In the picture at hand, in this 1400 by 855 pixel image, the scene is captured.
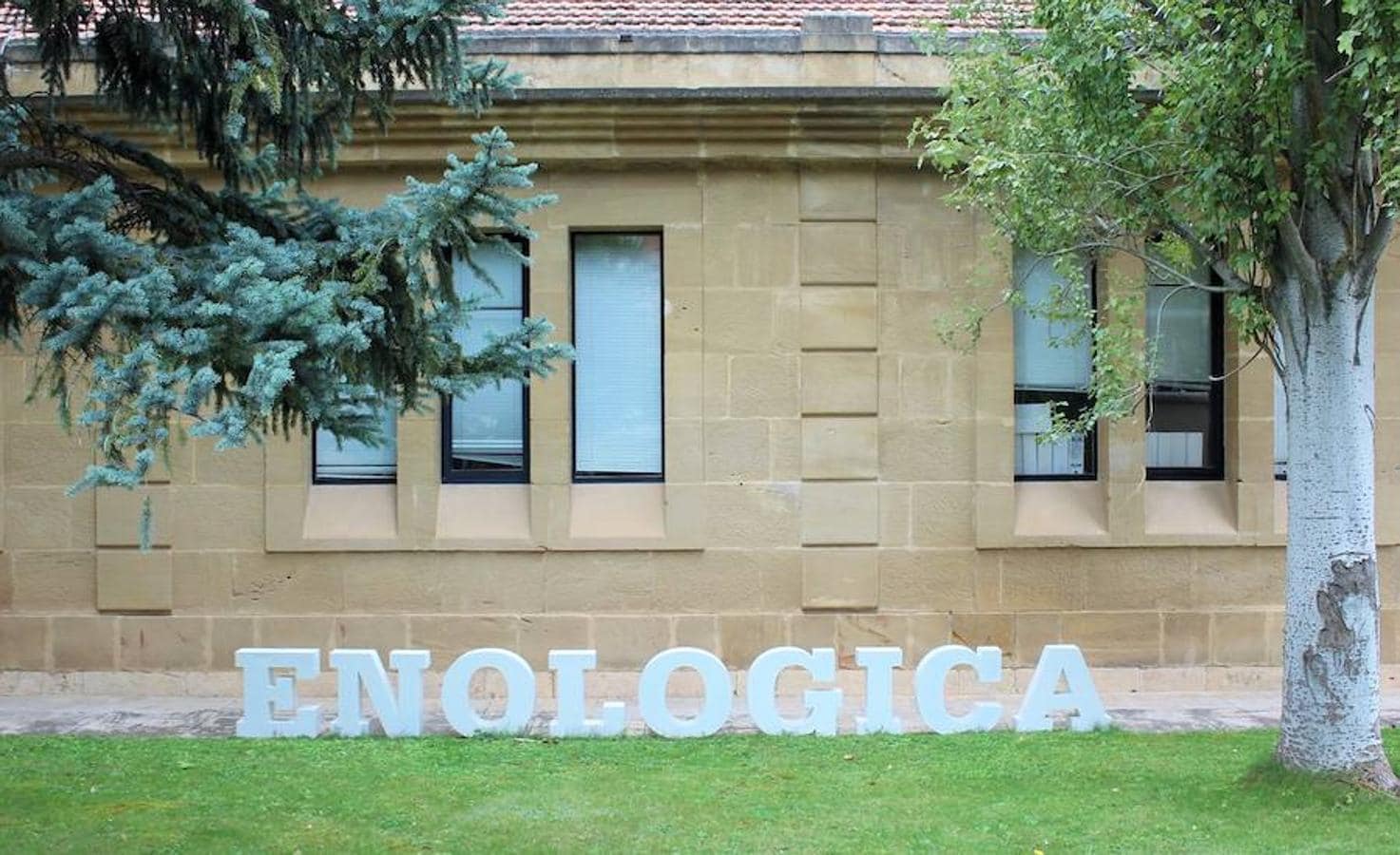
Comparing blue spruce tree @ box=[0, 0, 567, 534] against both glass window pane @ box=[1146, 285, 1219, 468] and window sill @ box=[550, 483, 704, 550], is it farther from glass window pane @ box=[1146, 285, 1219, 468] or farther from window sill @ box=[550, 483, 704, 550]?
glass window pane @ box=[1146, 285, 1219, 468]

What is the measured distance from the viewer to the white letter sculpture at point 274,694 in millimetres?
9414

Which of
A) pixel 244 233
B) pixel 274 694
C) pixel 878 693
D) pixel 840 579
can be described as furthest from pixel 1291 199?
pixel 274 694

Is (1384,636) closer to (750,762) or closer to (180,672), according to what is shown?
(750,762)

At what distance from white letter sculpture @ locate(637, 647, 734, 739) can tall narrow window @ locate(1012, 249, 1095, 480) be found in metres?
3.91

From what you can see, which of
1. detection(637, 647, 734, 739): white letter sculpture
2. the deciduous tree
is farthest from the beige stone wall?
the deciduous tree

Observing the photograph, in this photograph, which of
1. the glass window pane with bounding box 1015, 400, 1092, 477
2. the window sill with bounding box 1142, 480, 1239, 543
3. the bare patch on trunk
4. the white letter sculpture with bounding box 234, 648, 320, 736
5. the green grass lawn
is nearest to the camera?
the green grass lawn

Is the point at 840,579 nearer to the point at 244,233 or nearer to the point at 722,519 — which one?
the point at 722,519

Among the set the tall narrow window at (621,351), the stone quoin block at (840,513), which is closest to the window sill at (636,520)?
the tall narrow window at (621,351)

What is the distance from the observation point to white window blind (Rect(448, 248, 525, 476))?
38.8 feet

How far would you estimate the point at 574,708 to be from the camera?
9469 mm

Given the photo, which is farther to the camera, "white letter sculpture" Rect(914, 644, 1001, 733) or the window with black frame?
the window with black frame

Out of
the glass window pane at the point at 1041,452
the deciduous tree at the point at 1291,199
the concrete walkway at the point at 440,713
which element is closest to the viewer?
the deciduous tree at the point at 1291,199

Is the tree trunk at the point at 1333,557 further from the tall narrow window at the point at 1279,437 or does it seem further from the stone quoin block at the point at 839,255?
the tall narrow window at the point at 1279,437

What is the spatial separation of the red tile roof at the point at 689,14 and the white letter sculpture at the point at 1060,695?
18.0 ft
